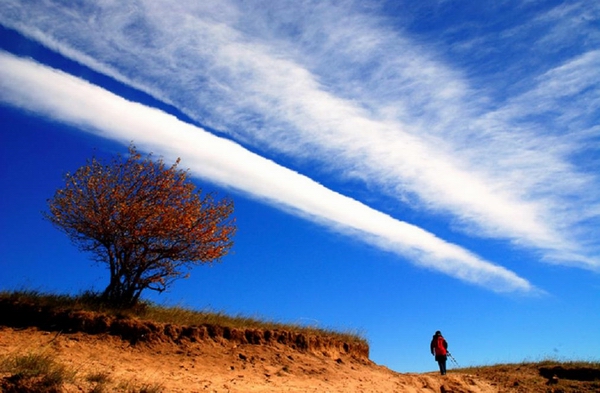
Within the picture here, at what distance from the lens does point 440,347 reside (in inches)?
974

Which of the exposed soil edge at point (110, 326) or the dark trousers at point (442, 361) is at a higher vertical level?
the dark trousers at point (442, 361)

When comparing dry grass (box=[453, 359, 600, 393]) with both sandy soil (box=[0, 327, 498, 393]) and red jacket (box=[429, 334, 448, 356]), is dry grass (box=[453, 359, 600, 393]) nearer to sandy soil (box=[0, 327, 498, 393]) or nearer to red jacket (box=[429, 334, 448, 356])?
red jacket (box=[429, 334, 448, 356])

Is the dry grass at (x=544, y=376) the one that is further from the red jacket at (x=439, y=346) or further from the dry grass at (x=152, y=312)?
the dry grass at (x=152, y=312)

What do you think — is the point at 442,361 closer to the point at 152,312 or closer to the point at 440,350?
the point at 440,350

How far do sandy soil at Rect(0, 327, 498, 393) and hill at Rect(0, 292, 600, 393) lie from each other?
0.11 feet

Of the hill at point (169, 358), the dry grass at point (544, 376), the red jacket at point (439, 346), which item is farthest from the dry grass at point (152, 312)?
the dry grass at point (544, 376)

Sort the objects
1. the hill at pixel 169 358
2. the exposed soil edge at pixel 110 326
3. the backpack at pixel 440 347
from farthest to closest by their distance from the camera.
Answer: the backpack at pixel 440 347
the exposed soil edge at pixel 110 326
the hill at pixel 169 358

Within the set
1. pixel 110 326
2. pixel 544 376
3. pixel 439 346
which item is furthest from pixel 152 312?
pixel 544 376

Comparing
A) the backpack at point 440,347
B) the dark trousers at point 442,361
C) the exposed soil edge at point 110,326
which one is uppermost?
the backpack at point 440,347

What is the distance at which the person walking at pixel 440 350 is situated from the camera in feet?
81.3

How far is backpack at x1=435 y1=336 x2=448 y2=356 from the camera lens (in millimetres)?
24734

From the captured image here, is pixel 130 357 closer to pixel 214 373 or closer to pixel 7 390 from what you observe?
pixel 214 373

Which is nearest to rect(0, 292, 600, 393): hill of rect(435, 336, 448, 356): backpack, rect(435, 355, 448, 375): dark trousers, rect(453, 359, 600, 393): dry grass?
rect(435, 355, 448, 375): dark trousers

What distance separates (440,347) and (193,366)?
13497 mm
